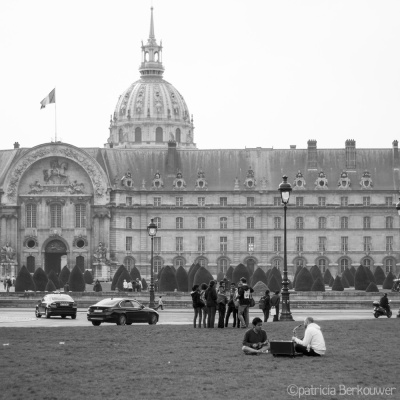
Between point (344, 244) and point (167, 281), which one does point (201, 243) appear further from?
point (167, 281)

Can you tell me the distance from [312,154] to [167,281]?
33.3 metres

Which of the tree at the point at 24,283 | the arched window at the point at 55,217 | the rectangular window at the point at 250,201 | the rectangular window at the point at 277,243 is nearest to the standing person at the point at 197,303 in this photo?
the tree at the point at 24,283

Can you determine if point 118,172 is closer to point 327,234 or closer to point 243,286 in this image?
point 327,234

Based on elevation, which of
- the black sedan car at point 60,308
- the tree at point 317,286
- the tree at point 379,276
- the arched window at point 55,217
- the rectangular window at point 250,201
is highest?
the rectangular window at point 250,201

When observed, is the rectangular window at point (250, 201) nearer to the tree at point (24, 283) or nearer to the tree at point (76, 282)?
the tree at point (76, 282)

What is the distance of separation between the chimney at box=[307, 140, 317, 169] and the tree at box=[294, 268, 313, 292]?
100 feet

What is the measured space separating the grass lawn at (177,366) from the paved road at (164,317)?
1055 centimetres

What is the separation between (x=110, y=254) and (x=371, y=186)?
2350 cm

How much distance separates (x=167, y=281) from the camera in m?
93.3

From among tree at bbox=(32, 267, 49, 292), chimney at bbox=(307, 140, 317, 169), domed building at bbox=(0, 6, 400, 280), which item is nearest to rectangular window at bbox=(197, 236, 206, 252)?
domed building at bbox=(0, 6, 400, 280)

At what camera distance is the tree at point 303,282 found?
90381 mm

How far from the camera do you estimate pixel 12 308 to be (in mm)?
71500

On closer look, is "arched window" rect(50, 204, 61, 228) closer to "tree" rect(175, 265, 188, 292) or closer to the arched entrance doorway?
the arched entrance doorway

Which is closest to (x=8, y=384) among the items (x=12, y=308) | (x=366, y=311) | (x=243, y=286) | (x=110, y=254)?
(x=243, y=286)
